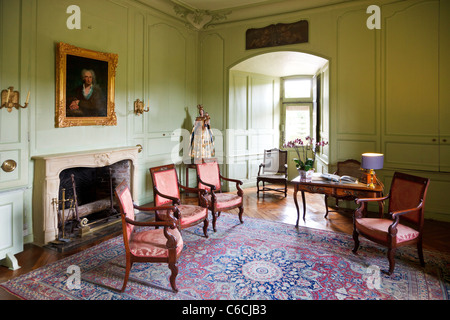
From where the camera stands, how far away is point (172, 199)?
377 cm

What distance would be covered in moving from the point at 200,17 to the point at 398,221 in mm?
5213

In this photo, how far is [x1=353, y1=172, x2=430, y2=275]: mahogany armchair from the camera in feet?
9.87

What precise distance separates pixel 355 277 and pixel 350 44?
3842 millimetres

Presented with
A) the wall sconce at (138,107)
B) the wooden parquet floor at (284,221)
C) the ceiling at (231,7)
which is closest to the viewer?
the wooden parquet floor at (284,221)

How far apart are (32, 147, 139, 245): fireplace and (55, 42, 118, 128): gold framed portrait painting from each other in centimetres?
48

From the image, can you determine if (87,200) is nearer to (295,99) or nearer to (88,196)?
(88,196)

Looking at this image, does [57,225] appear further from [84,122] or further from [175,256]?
[175,256]

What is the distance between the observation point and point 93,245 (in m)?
3.76

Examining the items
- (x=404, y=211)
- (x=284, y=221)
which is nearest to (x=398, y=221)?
(x=404, y=211)

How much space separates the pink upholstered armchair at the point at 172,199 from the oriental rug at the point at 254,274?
299 mm

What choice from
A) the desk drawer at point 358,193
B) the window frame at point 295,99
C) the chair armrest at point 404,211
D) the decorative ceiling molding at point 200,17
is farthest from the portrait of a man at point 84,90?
the window frame at point 295,99

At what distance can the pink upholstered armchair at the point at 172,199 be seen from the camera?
12.0 feet

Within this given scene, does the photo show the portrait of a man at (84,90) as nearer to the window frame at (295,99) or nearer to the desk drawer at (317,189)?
the desk drawer at (317,189)
